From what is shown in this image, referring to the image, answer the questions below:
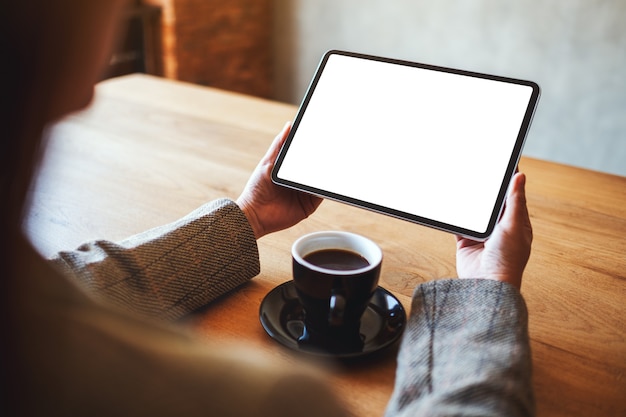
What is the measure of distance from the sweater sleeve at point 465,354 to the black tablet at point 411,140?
4.8 inches

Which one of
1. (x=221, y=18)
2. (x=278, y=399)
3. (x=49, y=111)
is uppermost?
(x=49, y=111)

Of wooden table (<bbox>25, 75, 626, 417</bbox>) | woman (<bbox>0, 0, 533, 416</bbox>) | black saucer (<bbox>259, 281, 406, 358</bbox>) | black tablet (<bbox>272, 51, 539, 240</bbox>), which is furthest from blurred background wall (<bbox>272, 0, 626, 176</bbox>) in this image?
woman (<bbox>0, 0, 533, 416</bbox>)

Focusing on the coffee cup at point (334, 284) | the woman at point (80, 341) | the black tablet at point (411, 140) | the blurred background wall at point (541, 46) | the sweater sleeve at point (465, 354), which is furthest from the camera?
the blurred background wall at point (541, 46)

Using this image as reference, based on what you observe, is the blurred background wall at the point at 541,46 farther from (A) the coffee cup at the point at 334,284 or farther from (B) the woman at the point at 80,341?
(B) the woman at the point at 80,341

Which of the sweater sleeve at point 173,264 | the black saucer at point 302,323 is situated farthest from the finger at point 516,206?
the sweater sleeve at point 173,264

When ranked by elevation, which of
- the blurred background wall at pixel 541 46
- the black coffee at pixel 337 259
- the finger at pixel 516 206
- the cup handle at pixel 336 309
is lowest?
the blurred background wall at pixel 541 46

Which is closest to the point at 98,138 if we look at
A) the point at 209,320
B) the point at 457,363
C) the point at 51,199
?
the point at 51,199

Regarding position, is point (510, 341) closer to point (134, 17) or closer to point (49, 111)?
point (49, 111)

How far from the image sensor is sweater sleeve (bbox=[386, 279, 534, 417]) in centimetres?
49

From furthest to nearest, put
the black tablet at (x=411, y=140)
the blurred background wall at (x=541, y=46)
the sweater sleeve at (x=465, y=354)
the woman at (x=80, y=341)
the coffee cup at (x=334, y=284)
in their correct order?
the blurred background wall at (x=541, y=46) → the black tablet at (x=411, y=140) → the coffee cup at (x=334, y=284) → the sweater sleeve at (x=465, y=354) → the woman at (x=80, y=341)

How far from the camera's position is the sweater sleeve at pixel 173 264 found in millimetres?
656

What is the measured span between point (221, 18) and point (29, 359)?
3134 millimetres

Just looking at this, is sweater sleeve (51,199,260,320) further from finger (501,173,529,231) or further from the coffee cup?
finger (501,173,529,231)

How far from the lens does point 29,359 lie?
1.06 ft
